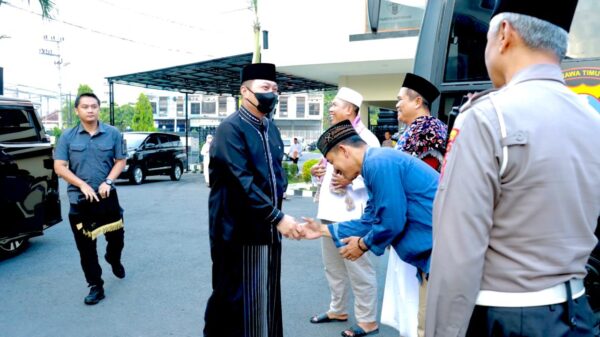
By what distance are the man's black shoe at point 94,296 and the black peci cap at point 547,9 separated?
4236 millimetres

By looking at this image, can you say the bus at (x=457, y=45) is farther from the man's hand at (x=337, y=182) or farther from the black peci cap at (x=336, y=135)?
the black peci cap at (x=336, y=135)

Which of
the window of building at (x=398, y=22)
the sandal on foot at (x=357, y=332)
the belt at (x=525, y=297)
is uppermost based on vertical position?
the window of building at (x=398, y=22)

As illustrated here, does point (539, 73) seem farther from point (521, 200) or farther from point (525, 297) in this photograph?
point (525, 297)

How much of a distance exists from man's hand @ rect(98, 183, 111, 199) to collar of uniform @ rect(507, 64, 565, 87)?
3.85 metres

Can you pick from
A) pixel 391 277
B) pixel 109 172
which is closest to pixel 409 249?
pixel 391 277

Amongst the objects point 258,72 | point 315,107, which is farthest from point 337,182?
point 315,107

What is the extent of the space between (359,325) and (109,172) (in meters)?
2.78

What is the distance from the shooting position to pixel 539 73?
1282 millimetres

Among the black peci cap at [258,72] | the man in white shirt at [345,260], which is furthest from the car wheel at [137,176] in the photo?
the black peci cap at [258,72]

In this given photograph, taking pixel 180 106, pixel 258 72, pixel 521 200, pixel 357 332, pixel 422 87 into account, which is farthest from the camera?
pixel 180 106

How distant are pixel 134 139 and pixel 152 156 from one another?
0.86 m

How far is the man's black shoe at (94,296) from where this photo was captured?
13.8ft

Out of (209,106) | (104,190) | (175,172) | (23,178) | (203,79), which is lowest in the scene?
(175,172)

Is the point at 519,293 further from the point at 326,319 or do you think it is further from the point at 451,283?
the point at 326,319
